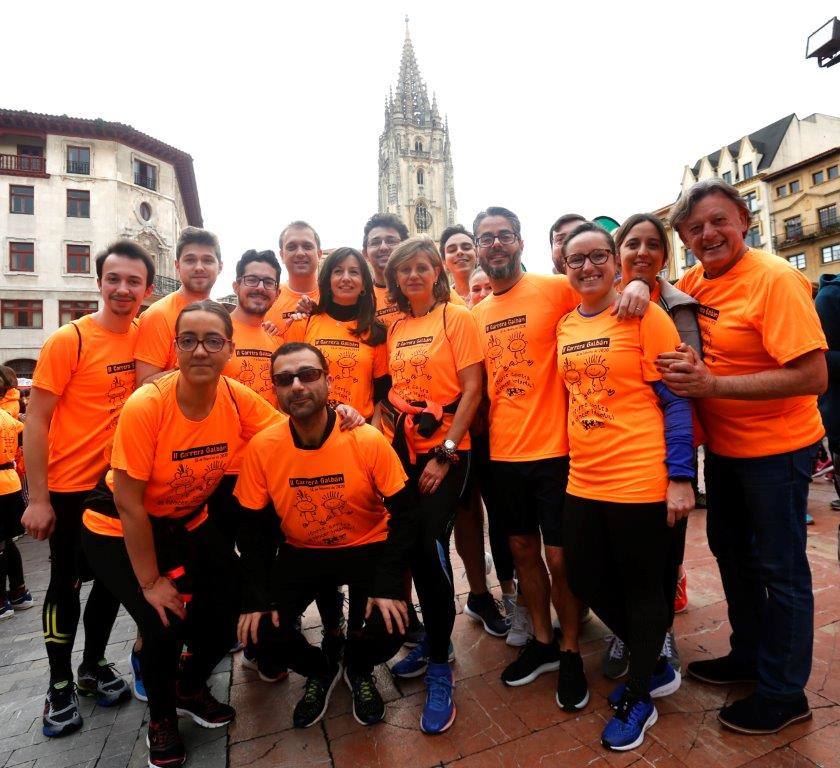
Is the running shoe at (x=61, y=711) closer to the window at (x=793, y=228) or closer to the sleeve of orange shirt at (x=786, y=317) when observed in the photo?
the sleeve of orange shirt at (x=786, y=317)

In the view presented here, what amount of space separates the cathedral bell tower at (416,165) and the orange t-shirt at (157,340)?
64.2 meters

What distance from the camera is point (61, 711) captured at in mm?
2889

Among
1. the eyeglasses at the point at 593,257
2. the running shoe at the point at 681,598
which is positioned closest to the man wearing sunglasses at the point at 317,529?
the eyeglasses at the point at 593,257

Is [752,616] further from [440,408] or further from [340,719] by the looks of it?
[340,719]

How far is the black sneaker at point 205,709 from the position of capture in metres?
2.78

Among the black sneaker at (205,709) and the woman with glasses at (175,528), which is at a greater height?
the woman with glasses at (175,528)

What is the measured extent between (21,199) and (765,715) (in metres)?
35.3

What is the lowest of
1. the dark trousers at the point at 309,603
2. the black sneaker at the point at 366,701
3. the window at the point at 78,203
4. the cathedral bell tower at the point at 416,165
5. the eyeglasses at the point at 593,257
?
the black sneaker at the point at 366,701

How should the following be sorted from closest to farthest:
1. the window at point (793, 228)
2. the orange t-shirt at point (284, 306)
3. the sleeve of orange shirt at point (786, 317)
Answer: the sleeve of orange shirt at point (786, 317)
the orange t-shirt at point (284, 306)
the window at point (793, 228)

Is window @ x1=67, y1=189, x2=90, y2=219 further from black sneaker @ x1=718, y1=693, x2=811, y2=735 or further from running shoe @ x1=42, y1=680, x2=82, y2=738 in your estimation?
black sneaker @ x1=718, y1=693, x2=811, y2=735

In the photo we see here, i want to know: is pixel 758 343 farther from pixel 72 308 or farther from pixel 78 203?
pixel 78 203

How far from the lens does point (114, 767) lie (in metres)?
2.53

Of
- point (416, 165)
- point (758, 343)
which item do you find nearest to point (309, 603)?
point (758, 343)

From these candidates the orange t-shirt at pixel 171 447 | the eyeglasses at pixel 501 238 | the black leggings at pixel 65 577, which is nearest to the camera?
the orange t-shirt at pixel 171 447
